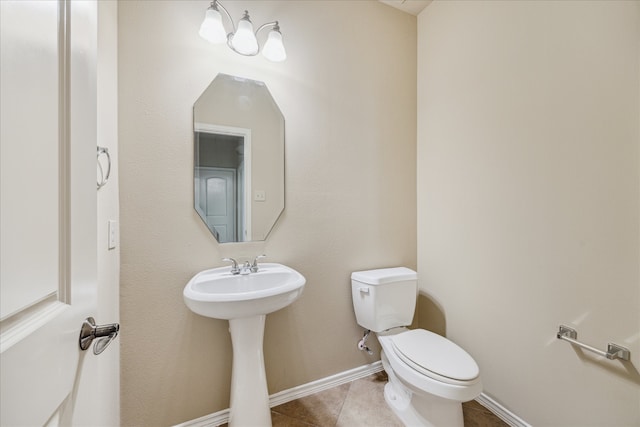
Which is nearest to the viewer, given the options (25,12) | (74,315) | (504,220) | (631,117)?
(25,12)

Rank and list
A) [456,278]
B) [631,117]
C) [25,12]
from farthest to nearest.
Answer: [456,278], [631,117], [25,12]

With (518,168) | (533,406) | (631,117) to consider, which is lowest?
(533,406)

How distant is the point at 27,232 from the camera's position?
338 mm

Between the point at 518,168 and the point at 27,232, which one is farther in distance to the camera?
the point at 518,168

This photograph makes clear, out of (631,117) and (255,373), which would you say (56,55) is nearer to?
(255,373)

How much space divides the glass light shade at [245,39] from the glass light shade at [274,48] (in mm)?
68

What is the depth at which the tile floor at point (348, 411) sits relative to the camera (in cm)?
136

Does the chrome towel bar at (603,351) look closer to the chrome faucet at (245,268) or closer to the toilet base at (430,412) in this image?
the toilet base at (430,412)

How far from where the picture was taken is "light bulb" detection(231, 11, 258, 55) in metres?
1.31

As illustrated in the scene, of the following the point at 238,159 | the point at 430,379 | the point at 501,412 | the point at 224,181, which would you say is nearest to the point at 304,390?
the point at 430,379

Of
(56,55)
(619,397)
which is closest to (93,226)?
(56,55)

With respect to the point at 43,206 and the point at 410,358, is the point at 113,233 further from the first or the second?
the point at 410,358

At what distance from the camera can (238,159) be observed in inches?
56.9

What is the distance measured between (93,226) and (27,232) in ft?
0.77
